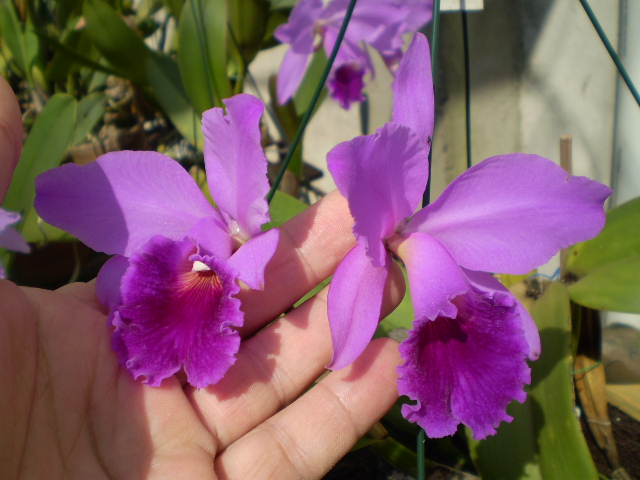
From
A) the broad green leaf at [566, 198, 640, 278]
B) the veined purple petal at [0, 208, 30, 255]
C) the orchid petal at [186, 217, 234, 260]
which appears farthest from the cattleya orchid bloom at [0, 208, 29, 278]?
the broad green leaf at [566, 198, 640, 278]

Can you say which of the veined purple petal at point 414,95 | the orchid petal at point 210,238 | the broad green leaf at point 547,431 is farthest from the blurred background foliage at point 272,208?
the veined purple petal at point 414,95

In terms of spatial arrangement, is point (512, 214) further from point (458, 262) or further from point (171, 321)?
point (171, 321)

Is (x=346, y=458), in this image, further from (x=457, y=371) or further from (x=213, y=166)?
(x=213, y=166)

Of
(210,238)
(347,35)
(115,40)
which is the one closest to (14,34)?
(115,40)

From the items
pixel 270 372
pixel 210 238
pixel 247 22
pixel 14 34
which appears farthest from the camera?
pixel 14 34

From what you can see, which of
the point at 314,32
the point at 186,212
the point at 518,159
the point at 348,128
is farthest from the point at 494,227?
the point at 348,128
